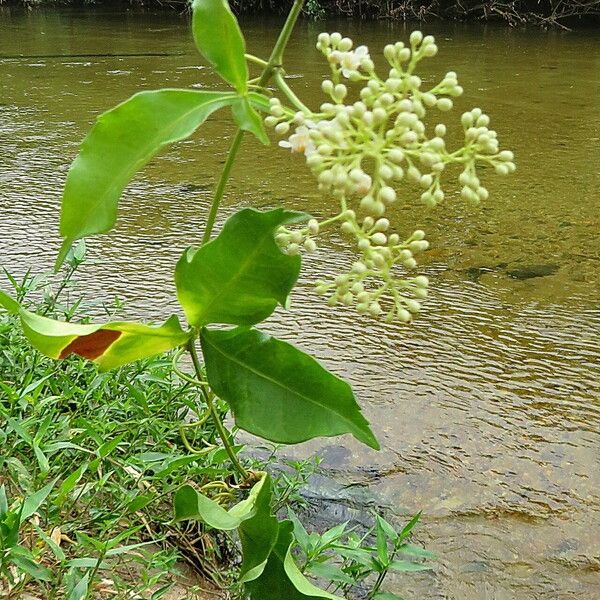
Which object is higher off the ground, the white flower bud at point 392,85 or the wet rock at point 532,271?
the white flower bud at point 392,85

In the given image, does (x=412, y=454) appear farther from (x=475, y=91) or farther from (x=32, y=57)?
(x=32, y=57)

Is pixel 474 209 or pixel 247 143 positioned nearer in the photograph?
pixel 474 209

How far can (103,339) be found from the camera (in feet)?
2.17

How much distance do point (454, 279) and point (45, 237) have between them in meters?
1.05

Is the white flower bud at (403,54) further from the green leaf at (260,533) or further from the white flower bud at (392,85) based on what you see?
the green leaf at (260,533)

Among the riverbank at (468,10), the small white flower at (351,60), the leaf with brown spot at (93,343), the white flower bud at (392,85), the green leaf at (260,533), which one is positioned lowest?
the riverbank at (468,10)

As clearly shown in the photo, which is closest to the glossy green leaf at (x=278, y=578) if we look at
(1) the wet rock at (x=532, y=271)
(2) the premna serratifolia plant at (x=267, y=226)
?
(2) the premna serratifolia plant at (x=267, y=226)

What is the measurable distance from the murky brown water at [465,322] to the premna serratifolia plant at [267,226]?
0.58 m

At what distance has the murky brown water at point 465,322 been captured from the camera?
129 cm

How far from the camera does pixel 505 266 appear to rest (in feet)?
6.86

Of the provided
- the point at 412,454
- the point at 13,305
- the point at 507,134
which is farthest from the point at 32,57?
the point at 13,305

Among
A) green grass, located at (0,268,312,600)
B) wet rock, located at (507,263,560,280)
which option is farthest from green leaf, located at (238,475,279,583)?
wet rock, located at (507,263,560,280)

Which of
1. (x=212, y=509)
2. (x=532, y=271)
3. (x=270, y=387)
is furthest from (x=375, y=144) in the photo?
(x=532, y=271)

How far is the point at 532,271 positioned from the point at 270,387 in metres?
1.47
